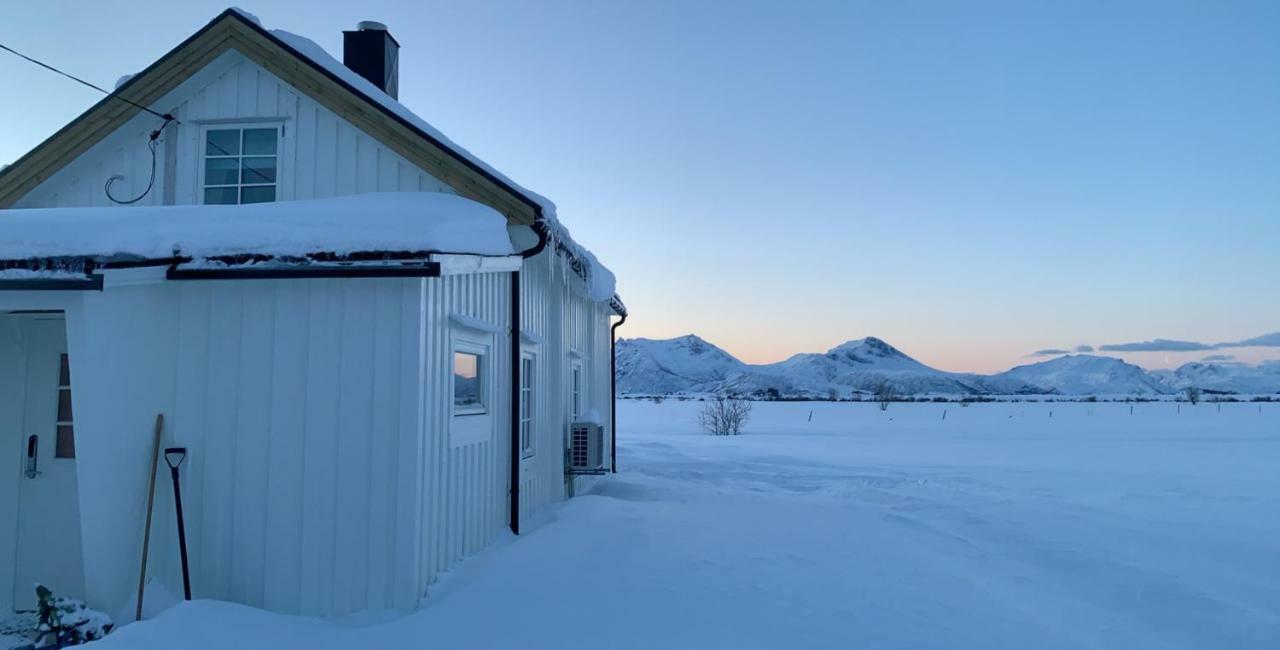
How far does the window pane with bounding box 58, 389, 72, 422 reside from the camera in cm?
607

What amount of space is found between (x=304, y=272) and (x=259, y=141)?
2.95 metres

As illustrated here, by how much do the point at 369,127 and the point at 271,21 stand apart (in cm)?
221

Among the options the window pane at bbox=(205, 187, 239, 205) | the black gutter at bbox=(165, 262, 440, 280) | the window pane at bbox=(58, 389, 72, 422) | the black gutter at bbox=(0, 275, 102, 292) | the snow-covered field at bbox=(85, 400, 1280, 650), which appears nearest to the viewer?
the snow-covered field at bbox=(85, 400, 1280, 650)

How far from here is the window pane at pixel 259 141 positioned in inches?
288

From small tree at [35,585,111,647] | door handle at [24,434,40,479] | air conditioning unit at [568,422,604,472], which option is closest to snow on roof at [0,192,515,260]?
door handle at [24,434,40,479]

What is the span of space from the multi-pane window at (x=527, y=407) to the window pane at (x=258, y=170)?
118 inches

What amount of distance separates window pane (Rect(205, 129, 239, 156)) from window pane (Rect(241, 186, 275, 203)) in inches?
16.9

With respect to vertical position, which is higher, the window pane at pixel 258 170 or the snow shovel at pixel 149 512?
the window pane at pixel 258 170

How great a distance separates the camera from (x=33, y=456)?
602 cm

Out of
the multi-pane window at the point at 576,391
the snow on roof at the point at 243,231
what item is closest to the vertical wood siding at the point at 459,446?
the snow on roof at the point at 243,231

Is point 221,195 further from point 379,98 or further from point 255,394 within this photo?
point 255,394

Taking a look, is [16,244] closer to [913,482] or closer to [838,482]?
[838,482]

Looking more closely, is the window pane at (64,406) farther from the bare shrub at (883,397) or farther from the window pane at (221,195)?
the bare shrub at (883,397)

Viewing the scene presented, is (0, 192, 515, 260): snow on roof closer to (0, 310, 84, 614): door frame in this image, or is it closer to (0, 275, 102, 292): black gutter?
(0, 275, 102, 292): black gutter
